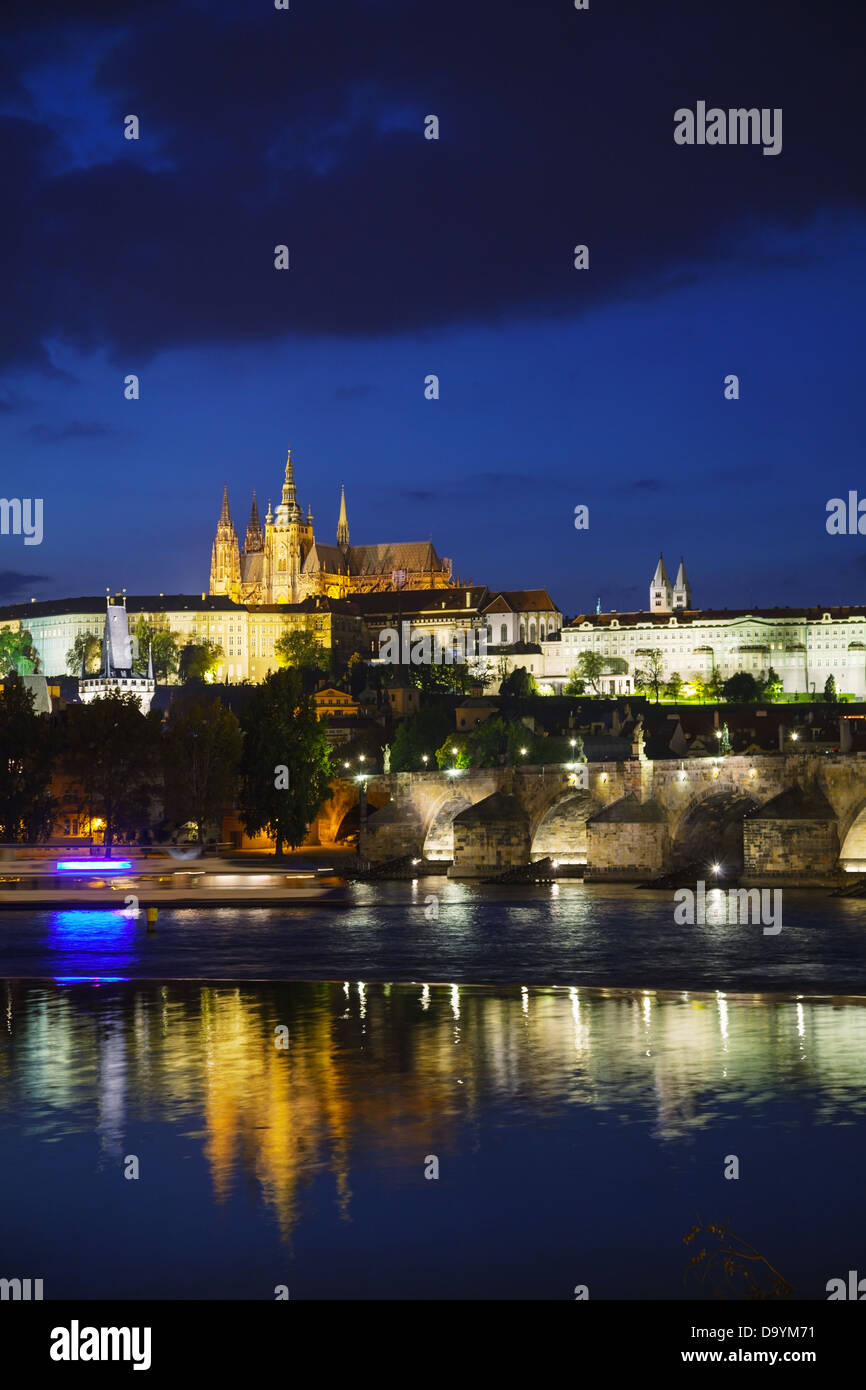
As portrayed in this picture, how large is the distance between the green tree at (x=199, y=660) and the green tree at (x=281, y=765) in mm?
109648

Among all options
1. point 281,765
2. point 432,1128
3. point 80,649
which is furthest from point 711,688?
point 432,1128

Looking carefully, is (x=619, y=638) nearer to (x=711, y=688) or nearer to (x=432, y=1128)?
(x=711, y=688)

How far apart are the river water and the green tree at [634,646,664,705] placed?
473 feet

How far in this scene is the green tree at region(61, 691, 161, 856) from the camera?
74.0 metres

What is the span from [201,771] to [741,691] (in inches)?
3640

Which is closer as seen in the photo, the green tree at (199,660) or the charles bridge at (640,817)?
the charles bridge at (640,817)

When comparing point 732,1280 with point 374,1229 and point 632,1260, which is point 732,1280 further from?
point 374,1229

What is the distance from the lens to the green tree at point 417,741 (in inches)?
3546

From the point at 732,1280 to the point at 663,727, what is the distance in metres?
98.0

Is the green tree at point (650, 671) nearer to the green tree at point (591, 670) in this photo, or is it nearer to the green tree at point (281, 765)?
the green tree at point (591, 670)

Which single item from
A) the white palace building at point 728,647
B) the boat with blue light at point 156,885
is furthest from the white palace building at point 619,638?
the boat with blue light at point 156,885

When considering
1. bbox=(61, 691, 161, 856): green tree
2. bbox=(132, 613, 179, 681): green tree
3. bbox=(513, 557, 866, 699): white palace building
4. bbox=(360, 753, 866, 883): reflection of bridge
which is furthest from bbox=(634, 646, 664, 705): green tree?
bbox=(360, 753, 866, 883): reflection of bridge
